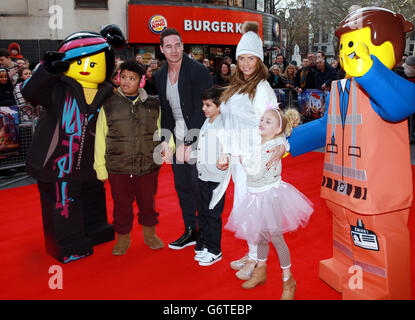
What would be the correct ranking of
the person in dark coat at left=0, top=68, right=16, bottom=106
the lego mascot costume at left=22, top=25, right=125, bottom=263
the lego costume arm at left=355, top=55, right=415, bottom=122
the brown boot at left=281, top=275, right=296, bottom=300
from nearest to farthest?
the lego costume arm at left=355, top=55, right=415, bottom=122 < the brown boot at left=281, top=275, right=296, bottom=300 < the lego mascot costume at left=22, top=25, right=125, bottom=263 < the person in dark coat at left=0, top=68, right=16, bottom=106

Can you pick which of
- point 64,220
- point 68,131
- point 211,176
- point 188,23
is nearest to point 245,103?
point 211,176

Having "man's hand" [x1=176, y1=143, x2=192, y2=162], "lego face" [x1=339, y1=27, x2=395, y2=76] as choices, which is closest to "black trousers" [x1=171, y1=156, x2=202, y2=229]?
"man's hand" [x1=176, y1=143, x2=192, y2=162]

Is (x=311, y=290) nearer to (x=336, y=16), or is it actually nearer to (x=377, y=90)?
(x=377, y=90)

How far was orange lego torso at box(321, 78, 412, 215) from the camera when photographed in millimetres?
2240

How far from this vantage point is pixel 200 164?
3.10 meters

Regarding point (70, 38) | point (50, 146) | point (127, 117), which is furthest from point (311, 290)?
point (70, 38)

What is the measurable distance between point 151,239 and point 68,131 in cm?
117

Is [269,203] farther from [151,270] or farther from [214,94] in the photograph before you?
[151,270]

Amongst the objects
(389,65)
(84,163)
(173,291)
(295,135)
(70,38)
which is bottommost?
(173,291)

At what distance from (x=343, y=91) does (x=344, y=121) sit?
185mm

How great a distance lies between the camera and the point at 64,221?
10.7 ft

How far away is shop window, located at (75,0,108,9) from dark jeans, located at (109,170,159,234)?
11979mm

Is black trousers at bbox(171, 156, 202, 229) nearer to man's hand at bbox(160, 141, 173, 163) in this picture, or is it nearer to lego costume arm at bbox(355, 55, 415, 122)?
man's hand at bbox(160, 141, 173, 163)

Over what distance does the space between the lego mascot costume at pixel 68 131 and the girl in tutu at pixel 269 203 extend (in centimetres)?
140
